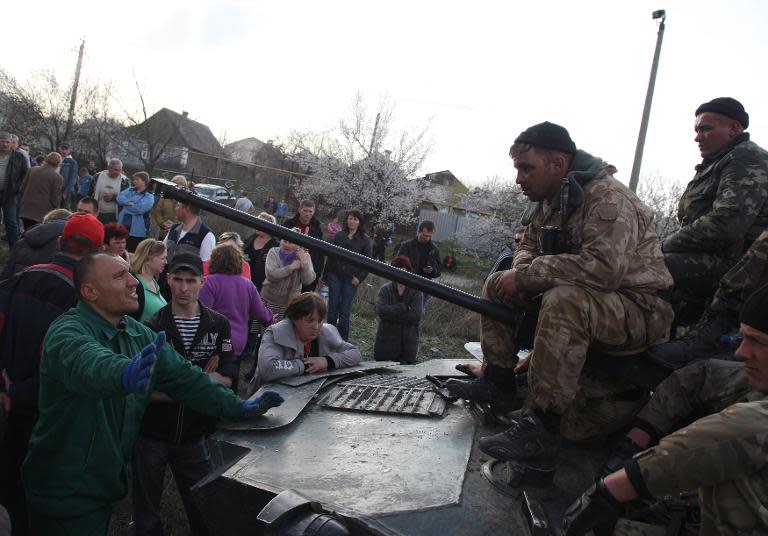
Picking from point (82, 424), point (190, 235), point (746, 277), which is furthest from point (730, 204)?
point (190, 235)

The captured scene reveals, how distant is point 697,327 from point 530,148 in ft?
3.96

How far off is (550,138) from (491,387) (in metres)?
1.36

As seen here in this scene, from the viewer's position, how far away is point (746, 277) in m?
2.88

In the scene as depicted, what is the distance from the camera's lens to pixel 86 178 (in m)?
18.1

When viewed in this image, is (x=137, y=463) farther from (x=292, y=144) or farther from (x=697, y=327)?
(x=292, y=144)

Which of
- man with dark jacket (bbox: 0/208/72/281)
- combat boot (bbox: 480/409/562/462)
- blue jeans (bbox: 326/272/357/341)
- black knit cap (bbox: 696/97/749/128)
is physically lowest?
blue jeans (bbox: 326/272/357/341)

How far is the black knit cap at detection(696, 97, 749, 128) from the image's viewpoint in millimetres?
3555

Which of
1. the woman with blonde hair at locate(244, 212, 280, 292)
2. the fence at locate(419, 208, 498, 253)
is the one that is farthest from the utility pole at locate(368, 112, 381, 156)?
the woman with blonde hair at locate(244, 212, 280, 292)

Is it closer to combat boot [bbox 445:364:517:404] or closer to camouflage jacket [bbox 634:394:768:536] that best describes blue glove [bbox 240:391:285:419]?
combat boot [bbox 445:364:517:404]

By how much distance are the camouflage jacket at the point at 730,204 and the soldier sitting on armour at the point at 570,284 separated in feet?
1.67

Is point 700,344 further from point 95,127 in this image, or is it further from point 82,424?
point 95,127

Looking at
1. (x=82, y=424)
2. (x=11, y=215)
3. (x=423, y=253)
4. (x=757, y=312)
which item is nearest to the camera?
(x=757, y=312)

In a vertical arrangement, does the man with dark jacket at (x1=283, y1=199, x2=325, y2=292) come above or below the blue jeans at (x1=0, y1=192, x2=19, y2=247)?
above

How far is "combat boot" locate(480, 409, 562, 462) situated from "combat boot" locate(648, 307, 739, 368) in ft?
2.21
